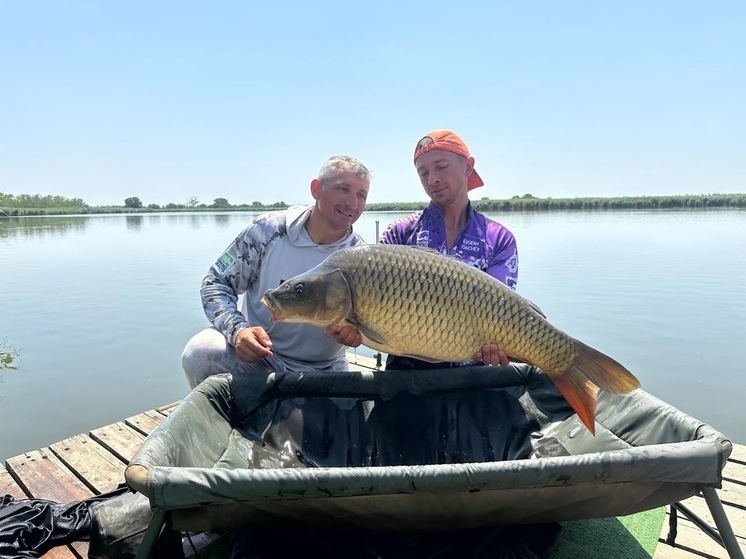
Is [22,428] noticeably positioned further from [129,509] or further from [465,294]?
[465,294]

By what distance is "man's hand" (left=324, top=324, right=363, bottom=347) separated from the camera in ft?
5.13

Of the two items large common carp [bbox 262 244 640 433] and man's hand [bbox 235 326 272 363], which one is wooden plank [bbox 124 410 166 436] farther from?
large common carp [bbox 262 244 640 433]

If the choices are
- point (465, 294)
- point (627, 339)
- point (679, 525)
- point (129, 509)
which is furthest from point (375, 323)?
point (627, 339)

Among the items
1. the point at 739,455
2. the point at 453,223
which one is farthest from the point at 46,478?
the point at 739,455

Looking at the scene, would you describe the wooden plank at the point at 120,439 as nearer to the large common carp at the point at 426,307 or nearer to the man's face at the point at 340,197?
the large common carp at the point at 426,307

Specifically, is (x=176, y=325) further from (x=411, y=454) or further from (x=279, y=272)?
(x=411, y=454)

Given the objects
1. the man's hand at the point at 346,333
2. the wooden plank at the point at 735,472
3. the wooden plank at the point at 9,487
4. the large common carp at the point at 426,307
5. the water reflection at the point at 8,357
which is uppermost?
the large common carp at the point at 426,307

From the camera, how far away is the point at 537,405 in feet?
5.76

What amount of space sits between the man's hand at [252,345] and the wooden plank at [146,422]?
93 centimetres

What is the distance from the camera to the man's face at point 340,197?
1854 millimetres

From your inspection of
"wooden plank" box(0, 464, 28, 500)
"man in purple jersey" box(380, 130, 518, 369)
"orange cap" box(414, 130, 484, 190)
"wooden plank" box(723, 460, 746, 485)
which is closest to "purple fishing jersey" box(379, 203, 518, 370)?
"man in purple jersey" box(380, 130, 518, 369)

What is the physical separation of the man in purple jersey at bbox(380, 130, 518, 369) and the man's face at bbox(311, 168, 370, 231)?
224 millimetres

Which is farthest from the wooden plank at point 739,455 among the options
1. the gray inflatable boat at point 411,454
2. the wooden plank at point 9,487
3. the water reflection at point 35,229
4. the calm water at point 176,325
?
the water reflection at point 35,229

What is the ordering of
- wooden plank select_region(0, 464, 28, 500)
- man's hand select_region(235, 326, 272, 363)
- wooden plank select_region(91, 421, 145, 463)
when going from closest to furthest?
man's hand select_region(235, 326, 272, 363), wooden plank select_region(0, 464, 28, 500), wooden plank select_region(91, 421, 145, 463)
